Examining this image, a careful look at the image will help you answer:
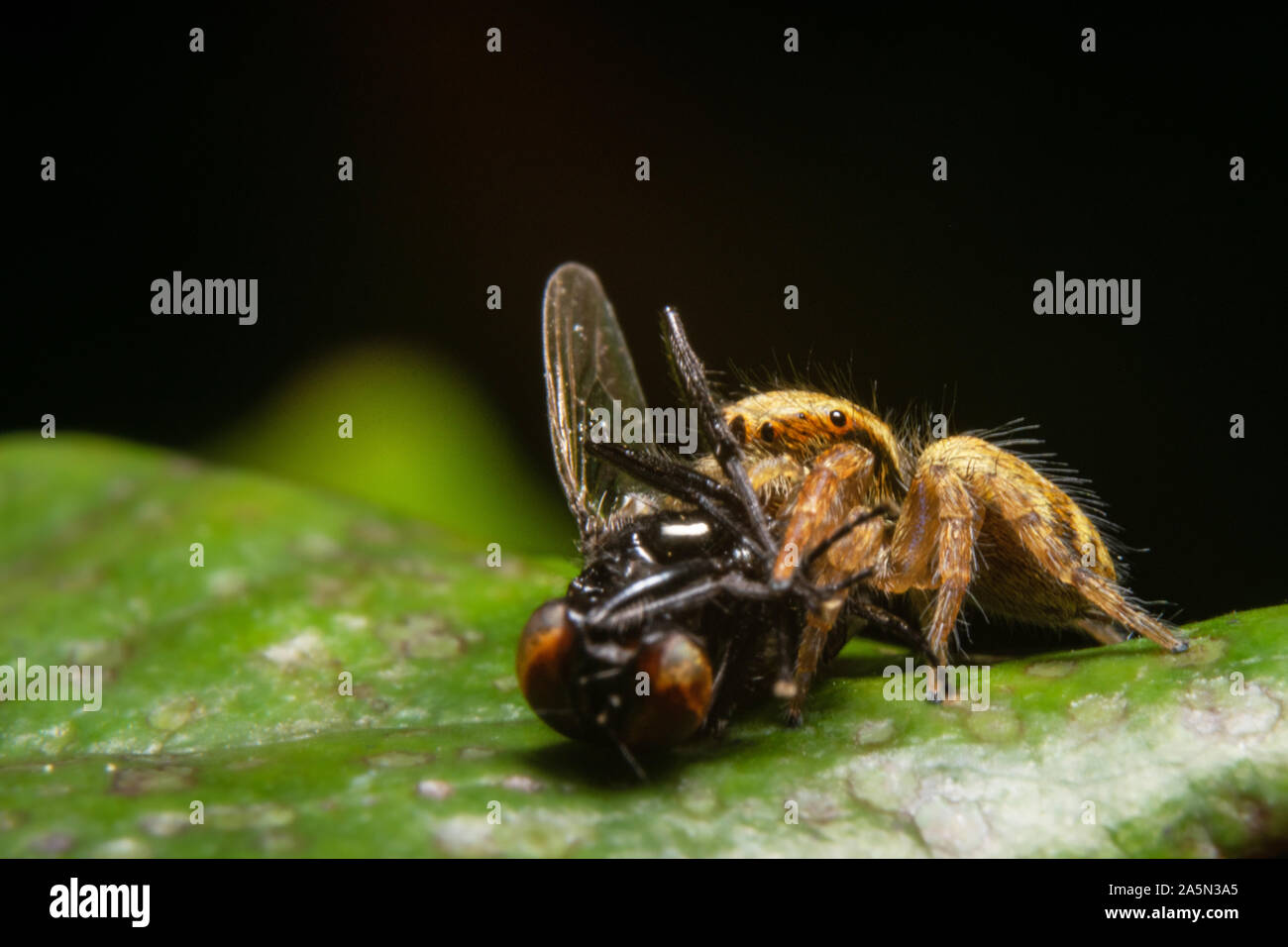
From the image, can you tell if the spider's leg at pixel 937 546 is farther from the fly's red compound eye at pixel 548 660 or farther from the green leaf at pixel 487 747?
the fly's red compound eye at pixel 548 660

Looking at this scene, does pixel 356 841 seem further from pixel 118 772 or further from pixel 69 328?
pixel 69 328

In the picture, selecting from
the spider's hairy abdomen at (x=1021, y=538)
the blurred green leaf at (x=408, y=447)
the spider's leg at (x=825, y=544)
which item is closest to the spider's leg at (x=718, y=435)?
the spider's leg at (x=825, y=544)

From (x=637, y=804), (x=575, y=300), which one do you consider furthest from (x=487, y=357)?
(x=637, y=804)

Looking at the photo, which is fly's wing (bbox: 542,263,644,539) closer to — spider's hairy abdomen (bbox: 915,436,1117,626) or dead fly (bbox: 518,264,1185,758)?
dead fly (bbox: 518,264,1185,758)

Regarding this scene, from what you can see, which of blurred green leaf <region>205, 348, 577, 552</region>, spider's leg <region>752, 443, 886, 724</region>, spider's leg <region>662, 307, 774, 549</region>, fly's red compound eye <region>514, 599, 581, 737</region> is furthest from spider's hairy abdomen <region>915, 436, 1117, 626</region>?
blurred green leaf <region>205, 348, 577, 552</region>

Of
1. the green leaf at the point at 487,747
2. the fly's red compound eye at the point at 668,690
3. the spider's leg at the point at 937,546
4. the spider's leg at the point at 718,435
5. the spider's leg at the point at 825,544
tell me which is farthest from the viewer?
the spider's leg at the point at 937,546

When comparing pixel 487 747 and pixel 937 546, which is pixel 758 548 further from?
pixel 487 747

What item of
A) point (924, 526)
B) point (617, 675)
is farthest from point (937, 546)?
point (617, 675)
